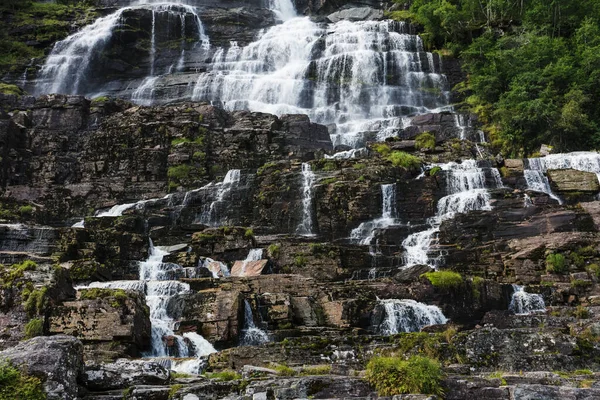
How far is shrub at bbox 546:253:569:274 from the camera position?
21.6 meters

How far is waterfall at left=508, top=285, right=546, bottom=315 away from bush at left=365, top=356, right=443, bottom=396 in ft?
45.1

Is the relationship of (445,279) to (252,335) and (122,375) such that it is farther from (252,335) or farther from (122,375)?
(122,375)

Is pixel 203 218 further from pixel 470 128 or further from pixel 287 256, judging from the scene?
pixel 470 128

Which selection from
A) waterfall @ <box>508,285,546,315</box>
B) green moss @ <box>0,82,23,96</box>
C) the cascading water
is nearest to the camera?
the cascading water

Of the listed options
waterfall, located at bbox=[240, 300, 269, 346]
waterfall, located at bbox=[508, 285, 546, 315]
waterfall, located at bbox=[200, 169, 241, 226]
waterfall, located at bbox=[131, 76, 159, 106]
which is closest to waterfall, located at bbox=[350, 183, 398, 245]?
waterfall, located at bbox=[508, 285, 546, 315]

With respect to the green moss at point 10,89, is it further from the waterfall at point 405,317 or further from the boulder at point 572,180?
the boulder at point 572,180

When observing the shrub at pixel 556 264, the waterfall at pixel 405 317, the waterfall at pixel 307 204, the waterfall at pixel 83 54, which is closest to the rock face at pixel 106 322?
the waterfall at pixel 405 317

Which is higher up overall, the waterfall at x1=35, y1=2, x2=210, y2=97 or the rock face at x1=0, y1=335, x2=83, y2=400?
the waterfall at x1=35, y1=2, x2=210, y2=97

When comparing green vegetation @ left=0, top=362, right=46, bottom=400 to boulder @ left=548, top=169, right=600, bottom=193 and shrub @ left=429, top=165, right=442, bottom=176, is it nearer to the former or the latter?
shrub @ left=429, top=165, right=442, bottom=176

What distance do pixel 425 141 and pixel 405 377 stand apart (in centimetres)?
2864

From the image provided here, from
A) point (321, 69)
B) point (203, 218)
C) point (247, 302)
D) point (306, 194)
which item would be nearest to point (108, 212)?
point (203, 218)

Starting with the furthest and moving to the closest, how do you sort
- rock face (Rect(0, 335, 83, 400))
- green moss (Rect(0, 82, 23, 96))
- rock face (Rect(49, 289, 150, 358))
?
green moss (Rect(0, 82, 23, 96))
rock face (Rect(49, 289, 150, 358))
rock face (Rect(0, 335, 83, 400))

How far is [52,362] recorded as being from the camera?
677 centimetres

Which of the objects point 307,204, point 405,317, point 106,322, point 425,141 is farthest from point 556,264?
point 106,322
